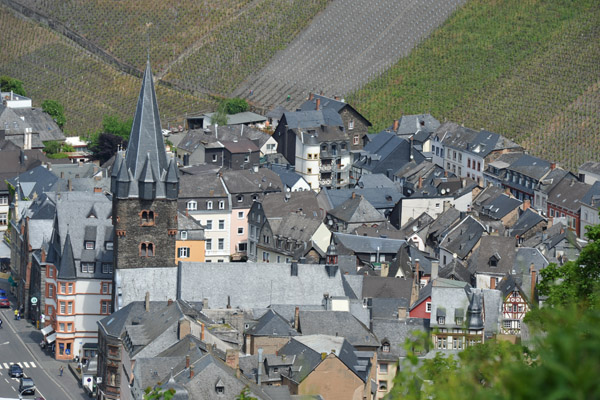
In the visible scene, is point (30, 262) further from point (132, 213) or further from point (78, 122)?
point (78, 122)

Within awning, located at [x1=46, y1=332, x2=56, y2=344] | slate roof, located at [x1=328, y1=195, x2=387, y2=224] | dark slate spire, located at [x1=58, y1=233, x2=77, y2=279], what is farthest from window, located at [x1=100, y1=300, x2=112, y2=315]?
slate roof, located at [x1=328, y1=195, x2=387, y2=224]

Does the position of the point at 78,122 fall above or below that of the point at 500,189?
above

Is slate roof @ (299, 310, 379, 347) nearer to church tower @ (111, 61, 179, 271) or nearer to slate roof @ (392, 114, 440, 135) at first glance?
church tower @ (111, 61, 179, 271)

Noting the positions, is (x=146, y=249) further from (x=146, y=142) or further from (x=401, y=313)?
(x=401, y=313)

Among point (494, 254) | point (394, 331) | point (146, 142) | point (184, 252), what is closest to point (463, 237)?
point (494, 254)

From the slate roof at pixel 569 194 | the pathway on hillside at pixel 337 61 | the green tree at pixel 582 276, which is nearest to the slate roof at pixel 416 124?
the pathway on hillside at pixel 337 61

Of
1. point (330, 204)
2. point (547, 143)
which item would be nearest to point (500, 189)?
point (330, 204)
